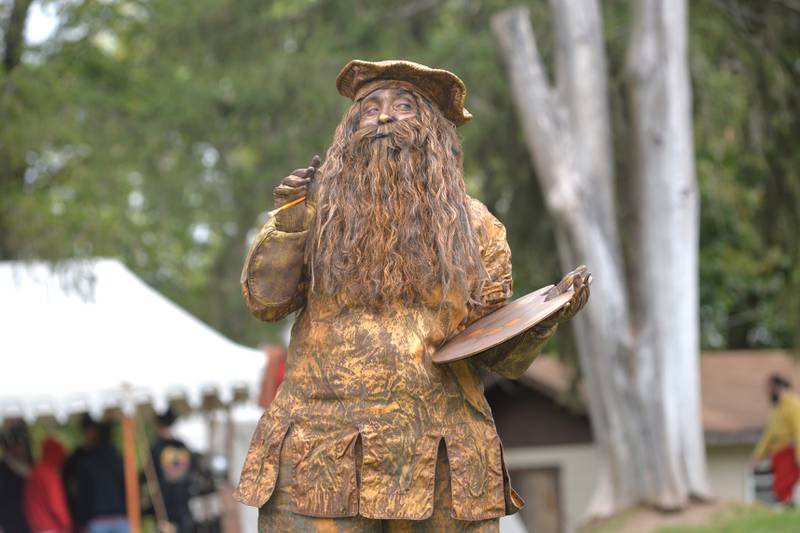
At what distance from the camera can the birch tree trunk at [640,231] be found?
1328cm

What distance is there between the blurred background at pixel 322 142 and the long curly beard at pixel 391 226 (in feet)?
24.3

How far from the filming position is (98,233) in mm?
12172

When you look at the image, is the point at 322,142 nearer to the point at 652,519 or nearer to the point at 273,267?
the point at 652,519

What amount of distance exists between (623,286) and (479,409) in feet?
31.8

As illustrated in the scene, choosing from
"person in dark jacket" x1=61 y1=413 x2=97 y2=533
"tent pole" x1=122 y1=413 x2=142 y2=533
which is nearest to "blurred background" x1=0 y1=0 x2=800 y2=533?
"person in dark jacket" x1=61 y1=413 x2=97 y2=533

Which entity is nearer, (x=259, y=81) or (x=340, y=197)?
(x=340, y=197)

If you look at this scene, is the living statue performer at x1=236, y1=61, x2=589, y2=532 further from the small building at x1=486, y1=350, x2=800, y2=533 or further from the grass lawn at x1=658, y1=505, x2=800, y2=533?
the small building at x1=486, y1=350, x2=800, y2=533

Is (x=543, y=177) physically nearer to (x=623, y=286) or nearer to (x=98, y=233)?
(x=623, y=286)

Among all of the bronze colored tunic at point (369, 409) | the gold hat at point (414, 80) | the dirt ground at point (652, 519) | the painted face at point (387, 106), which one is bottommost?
the dirt ground at point (652, 519)

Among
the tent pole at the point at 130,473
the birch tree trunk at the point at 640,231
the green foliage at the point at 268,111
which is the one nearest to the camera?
the tent pole at the point at 130,473

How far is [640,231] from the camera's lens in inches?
551

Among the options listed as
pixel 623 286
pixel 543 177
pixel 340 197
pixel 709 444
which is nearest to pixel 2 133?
pixel 543 177

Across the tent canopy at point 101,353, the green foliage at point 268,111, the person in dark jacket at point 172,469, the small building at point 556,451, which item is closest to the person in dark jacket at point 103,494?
the person in dark jacket at point 172,469

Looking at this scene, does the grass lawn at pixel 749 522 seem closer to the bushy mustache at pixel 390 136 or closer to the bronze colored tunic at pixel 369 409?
the bronze colored tunic at pixel 369 409
